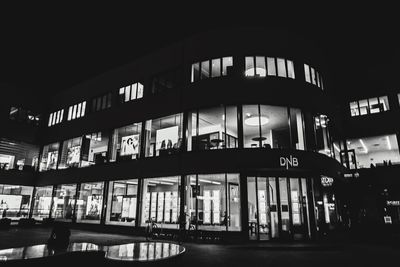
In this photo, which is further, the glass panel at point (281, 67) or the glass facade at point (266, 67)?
the glass panel at point (281, 67)

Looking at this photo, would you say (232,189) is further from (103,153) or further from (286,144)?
(103,153)

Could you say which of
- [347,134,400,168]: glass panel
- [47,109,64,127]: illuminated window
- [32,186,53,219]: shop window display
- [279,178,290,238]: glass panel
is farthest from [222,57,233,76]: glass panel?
[32,186,53,219]: shop window display

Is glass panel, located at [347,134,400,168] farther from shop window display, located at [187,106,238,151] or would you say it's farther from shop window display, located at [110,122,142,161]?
shop window display, located at [110,122,142,161]

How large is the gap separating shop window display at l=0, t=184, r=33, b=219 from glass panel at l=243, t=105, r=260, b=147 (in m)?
23.0

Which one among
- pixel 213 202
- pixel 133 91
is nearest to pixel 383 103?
pixel 213 202

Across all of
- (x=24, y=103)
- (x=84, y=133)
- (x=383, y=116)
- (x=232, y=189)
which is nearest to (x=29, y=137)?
(x=24, y=103)

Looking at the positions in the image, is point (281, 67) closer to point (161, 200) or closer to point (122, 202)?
point (161, 200)

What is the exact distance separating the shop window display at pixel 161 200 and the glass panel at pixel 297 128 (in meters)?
8.12

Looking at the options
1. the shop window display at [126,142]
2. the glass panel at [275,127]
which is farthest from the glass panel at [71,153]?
the glass panel at [275,127]

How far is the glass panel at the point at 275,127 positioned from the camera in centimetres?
1584

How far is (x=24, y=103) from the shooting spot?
2656cm

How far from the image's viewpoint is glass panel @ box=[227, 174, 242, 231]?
1402 centimetres

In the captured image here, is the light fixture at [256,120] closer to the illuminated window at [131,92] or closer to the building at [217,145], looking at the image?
the building at [217,145]

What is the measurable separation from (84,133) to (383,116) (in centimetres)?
2784
